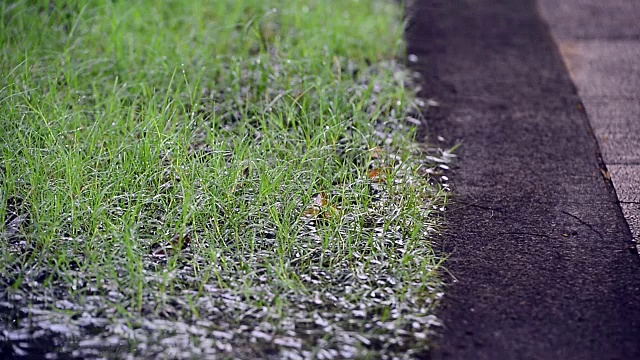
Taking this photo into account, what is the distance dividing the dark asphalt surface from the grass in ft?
0.52

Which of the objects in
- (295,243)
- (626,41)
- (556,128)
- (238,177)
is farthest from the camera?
(626,41)

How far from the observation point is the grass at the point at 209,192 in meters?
2.70

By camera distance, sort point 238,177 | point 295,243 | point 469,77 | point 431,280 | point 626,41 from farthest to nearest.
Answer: point 626,41, point 469,77, point 238,177, point 295,243, point 431,280

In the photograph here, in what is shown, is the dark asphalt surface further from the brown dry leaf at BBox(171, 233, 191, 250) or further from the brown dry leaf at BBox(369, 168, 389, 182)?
the brown dry leaf at BBox(171, 233, 191, 250)

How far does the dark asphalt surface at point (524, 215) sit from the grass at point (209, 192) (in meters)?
0.16

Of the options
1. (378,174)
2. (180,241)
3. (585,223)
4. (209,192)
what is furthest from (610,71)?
(180,241)

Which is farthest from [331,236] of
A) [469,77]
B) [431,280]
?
[469,77]

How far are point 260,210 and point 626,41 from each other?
3.24m

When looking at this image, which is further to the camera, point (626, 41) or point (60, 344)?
point (626, 41)

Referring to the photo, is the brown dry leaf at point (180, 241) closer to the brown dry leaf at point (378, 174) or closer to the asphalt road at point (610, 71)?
the brown dry leaf at point (378, 174)

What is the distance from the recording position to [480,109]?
4.41 meters

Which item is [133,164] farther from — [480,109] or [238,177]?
[480,109]

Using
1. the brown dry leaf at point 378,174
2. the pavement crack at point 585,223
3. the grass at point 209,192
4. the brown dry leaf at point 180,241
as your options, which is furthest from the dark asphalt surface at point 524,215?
the brown dry leaf at point 180,241

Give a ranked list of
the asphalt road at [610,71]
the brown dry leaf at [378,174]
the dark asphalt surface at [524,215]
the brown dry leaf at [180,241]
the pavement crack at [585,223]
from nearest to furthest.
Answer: the dark asphalt surface at [524,215] → the brown dry leaf at [180,241] → the pavement crack at [585,223] → the brown dry leaf at [378,174] → the asphalt road at [610,71]
